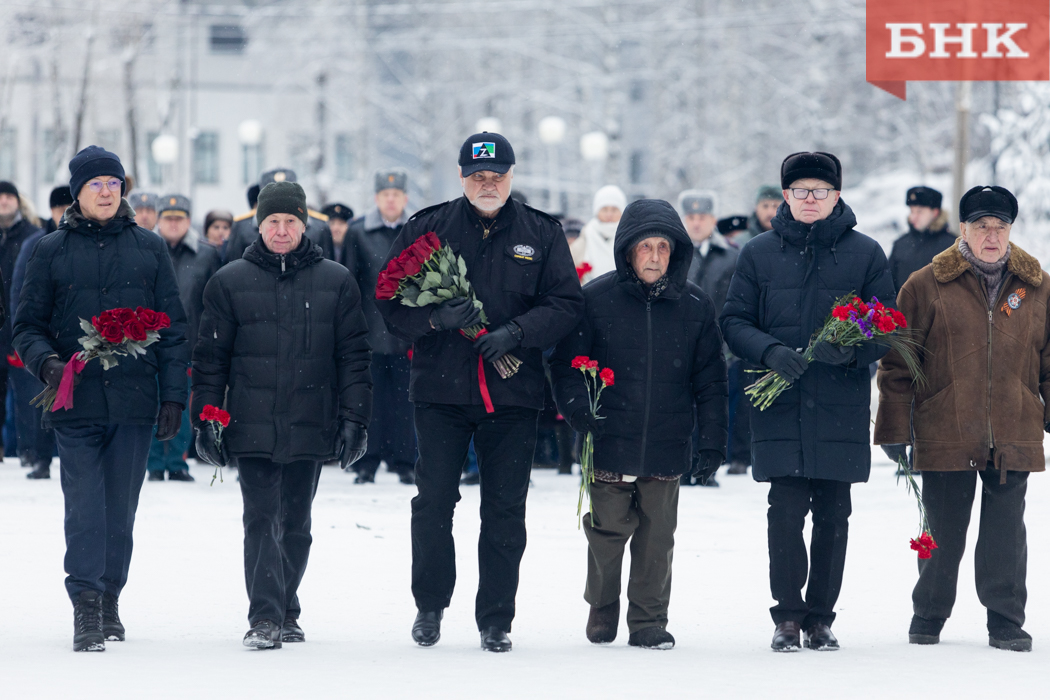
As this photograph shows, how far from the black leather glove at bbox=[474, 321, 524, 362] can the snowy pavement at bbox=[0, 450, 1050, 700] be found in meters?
1.21

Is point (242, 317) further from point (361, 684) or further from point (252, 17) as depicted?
point (252, 17)

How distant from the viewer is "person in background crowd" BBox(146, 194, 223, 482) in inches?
434

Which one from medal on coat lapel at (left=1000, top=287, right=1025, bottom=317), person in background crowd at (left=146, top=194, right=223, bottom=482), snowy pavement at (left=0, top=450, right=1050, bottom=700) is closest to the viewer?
snowy pavement at (left=0, top=450, right=1050, bottom=700)

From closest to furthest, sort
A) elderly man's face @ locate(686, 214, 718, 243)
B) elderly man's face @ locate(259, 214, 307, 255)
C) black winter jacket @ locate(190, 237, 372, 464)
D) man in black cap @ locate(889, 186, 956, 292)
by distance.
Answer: black winter jacket @ locate(190, 237, 372, 464), elderly man's face @ locate(259, 214, 307, 255), elderly man's face @ locate(686, 214, 718, 243), man in black cap @ locate(889, 186, 956, 292)

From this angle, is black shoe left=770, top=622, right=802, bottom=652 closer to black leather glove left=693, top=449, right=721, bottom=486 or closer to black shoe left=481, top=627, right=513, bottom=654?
black leather glove left=693, top=449, right=721, bottom=486

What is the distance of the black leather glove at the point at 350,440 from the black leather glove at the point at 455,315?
0.55 metres

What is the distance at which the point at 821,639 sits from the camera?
6441 millimetres

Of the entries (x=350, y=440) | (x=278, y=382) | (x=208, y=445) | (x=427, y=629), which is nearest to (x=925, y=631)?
(x=427, y=629)

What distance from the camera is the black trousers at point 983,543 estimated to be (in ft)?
21.5

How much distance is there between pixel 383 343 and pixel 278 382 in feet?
15.2

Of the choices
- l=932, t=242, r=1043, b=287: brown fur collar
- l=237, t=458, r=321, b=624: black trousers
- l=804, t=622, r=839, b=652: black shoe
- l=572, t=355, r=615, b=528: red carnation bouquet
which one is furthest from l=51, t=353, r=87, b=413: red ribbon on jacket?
l=932, t=242, r=1043, b=287: brown fur collar

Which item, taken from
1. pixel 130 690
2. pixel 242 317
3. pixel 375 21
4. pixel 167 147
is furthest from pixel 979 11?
pixel 375 21

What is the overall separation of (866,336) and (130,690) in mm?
3113

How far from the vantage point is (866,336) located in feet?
20.4
